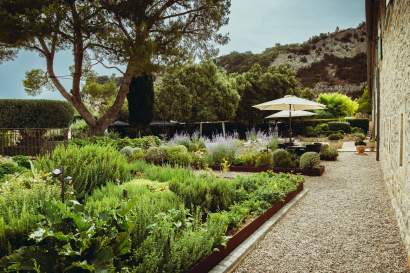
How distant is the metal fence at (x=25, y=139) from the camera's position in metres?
14.4

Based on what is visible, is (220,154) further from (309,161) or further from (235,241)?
(235,241)

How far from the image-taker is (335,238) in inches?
173

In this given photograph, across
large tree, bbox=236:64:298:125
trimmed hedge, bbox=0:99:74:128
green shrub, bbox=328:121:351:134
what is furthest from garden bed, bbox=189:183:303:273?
large tree, bbox=236:64:298:125

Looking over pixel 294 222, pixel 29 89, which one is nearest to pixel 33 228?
pixel 294 222

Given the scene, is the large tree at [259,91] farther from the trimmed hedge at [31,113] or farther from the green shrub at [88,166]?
the green shrub at [88,166]

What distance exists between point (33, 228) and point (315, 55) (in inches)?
2157

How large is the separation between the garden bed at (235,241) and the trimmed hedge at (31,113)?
1444 centimetres

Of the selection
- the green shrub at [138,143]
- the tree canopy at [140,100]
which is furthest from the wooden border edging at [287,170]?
the tree canopy at [140,100]

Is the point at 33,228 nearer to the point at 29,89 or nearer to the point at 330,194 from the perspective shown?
the point at 330,194

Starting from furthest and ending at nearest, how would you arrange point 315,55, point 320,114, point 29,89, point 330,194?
point 315,55 < point 320,114 < point 29,89 < point 330,194

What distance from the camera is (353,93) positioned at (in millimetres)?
44188

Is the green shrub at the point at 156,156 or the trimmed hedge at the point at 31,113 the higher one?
the trimmed hedge at the point at 31,113

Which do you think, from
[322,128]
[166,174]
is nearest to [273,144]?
[166,174]

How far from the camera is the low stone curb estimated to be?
11.5ft
